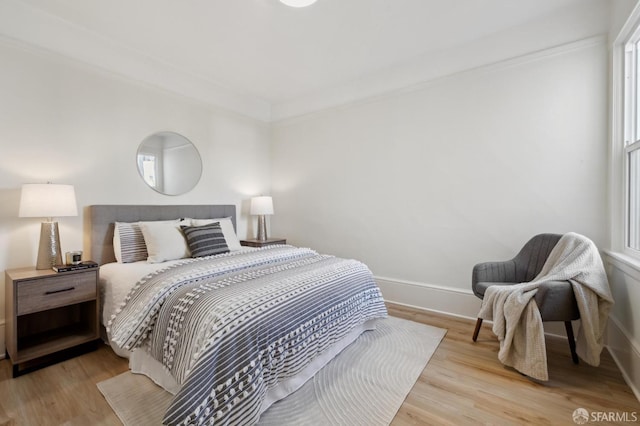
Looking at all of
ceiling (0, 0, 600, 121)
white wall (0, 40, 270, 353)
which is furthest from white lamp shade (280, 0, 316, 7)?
white wall (0, 40, 270, 353)

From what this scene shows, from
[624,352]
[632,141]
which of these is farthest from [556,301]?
[632,141]

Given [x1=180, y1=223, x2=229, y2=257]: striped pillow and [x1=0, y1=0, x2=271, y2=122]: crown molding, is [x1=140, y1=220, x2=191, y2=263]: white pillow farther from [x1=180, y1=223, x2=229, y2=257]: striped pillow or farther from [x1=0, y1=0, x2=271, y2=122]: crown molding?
[x1=0, y1=0, x2=271, y2=122]: crown molding

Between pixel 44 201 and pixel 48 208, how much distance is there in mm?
59

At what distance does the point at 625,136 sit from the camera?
7.21 feet

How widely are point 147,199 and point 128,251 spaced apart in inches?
27.7

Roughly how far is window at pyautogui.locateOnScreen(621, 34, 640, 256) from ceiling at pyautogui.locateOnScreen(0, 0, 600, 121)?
2.19 feet

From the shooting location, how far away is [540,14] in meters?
2.56

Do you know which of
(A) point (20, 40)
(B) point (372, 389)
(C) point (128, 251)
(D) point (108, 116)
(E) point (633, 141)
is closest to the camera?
(B) point (372, 389)

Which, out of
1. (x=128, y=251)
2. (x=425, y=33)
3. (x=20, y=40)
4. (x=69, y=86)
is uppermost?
(x=425, y=33)

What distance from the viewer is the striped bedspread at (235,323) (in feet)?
4.58

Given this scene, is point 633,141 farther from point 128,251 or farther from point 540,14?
point 128,251

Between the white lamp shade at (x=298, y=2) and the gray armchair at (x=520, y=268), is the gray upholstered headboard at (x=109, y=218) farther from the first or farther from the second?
the gray armchair at (x=520, y=268)

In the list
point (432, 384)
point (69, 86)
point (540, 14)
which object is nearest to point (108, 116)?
point (69, 86)

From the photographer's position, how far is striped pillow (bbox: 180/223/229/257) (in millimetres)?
2891
